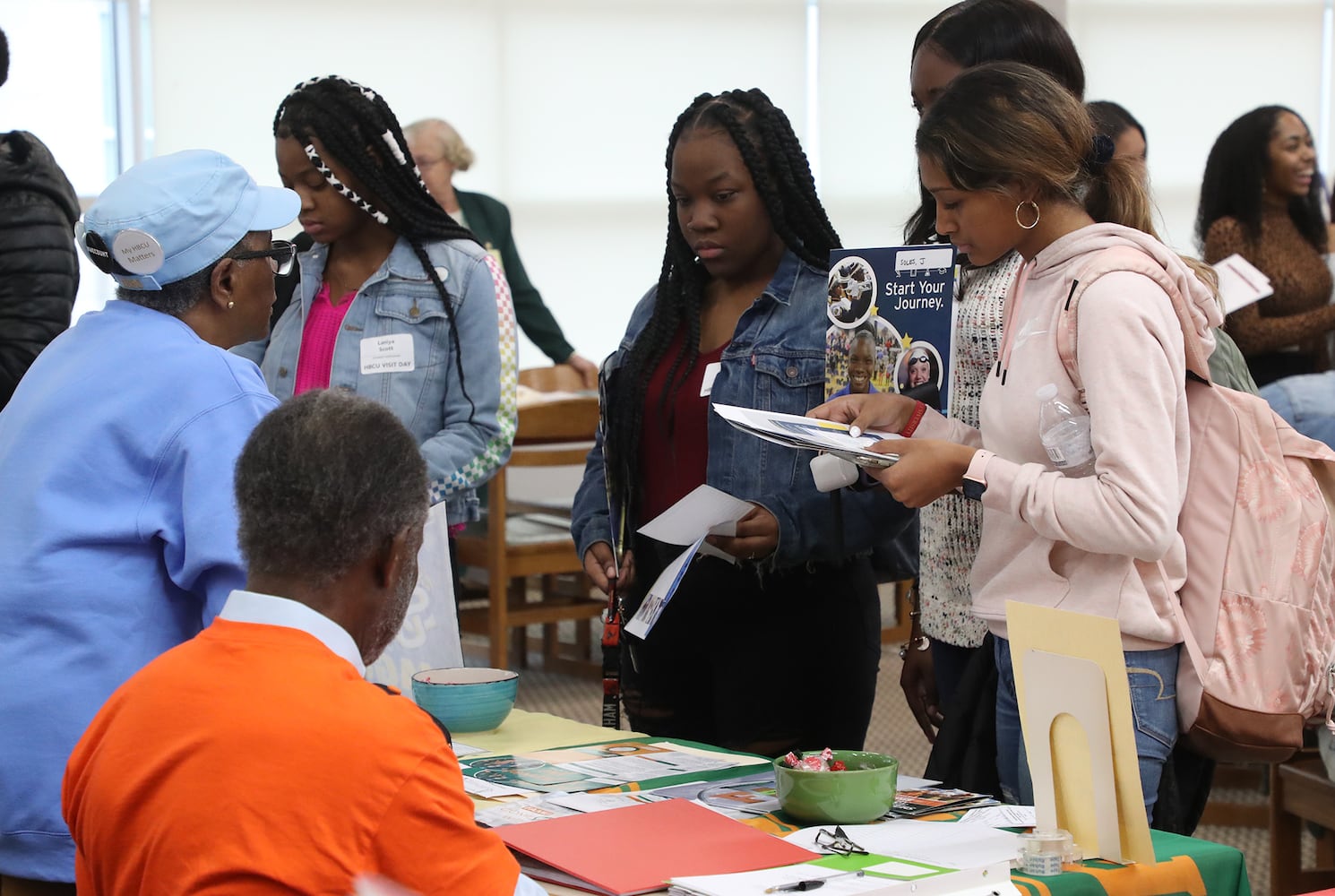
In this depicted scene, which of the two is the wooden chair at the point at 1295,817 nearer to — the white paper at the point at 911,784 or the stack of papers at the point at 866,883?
the white paper at the point at 911,784

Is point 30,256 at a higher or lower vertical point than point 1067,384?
higher

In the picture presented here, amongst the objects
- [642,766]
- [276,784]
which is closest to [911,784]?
[642,766]

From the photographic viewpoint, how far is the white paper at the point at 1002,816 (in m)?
1.51

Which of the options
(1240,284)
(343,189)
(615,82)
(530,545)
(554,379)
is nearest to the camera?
(343,189)

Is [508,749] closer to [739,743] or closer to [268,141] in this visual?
[739,743]

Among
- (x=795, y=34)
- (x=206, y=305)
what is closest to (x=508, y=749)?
(x=206, y=305)

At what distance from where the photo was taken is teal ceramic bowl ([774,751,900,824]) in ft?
4.90

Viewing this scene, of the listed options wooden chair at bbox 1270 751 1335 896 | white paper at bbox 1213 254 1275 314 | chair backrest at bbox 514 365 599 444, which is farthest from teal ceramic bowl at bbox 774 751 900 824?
chair backrest at bbox 514 365 599 444

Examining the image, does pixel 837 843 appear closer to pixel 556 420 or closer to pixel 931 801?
pixel 931 801

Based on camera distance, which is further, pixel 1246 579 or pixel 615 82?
pixel 615 82

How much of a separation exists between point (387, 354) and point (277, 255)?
74 cm

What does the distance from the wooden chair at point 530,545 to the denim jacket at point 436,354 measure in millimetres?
1821

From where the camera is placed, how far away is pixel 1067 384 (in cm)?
166

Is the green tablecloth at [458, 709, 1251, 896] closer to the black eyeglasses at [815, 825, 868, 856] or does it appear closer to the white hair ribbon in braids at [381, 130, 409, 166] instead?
the black eyeglasses at [815, 825, 868, 856]
